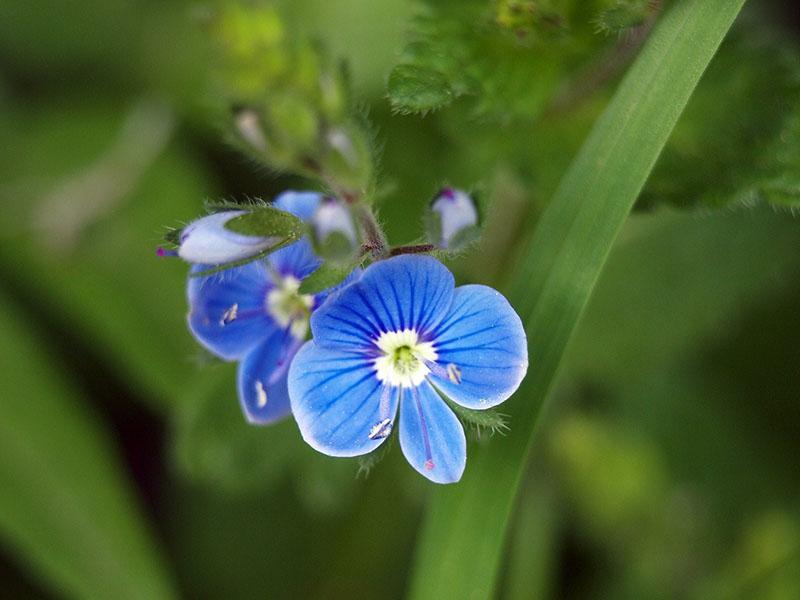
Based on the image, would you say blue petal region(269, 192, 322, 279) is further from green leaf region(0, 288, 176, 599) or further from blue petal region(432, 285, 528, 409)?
green leaf region(0, 288, 176, 599)

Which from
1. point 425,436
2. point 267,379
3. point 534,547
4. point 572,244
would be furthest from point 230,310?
point 534,547

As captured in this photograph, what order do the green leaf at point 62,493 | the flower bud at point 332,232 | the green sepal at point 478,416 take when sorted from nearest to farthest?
the flower bud at point 332,232, the green sepal at point 478,416, the green leaf at point 62,493

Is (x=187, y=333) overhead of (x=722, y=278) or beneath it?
beneath

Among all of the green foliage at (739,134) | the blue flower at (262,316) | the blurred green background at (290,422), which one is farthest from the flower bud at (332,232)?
the blurred green background at (290,422)

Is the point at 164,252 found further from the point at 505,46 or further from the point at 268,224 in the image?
the point at 505,46

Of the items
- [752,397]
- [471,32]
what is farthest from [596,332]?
[471,32]

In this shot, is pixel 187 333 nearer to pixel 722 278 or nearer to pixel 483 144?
pixel 483 144

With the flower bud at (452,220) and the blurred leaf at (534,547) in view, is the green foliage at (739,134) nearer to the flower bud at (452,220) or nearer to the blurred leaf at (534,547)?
the flower bud at (452,220)
